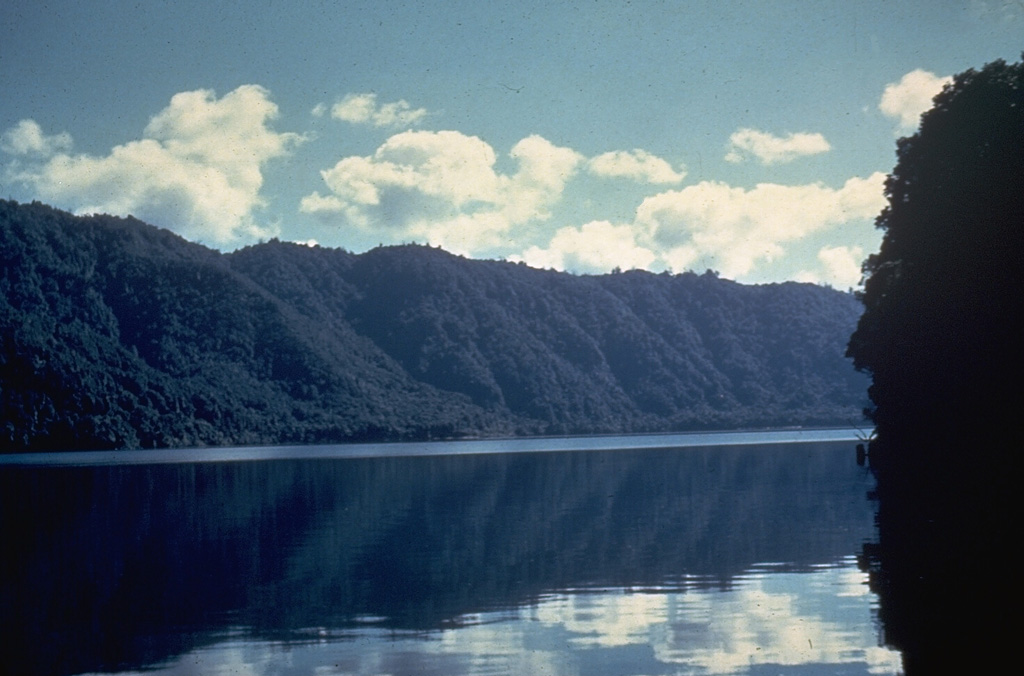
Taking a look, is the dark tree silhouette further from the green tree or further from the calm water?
the calm water

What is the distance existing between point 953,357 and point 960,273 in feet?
11.2

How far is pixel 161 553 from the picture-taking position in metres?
33.3

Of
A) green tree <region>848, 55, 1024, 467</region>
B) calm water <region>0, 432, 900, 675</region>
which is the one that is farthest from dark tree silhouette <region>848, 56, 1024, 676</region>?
calm water <region>0, 432, 900, 675</region>

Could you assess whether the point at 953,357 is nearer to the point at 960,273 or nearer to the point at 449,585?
the point at 960,273

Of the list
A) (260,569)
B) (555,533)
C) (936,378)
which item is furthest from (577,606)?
Result: (936,378)

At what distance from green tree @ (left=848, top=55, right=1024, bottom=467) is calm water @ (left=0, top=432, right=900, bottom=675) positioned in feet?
19.1

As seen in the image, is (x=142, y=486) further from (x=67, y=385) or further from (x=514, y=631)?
(x=67, y=385)

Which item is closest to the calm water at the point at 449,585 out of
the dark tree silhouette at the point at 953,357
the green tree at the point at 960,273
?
the dark tree silhouette at the point at 953,357

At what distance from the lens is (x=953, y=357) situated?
145ft

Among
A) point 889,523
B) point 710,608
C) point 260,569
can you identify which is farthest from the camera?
point 889,523

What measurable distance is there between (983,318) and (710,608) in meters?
24.8

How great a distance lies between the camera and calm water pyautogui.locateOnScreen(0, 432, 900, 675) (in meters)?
18.5

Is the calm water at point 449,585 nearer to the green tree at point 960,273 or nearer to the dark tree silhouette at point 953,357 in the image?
the dark tree silhouette at point 953,357

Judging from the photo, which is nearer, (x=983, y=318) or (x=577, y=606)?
(x=577, y=606)
